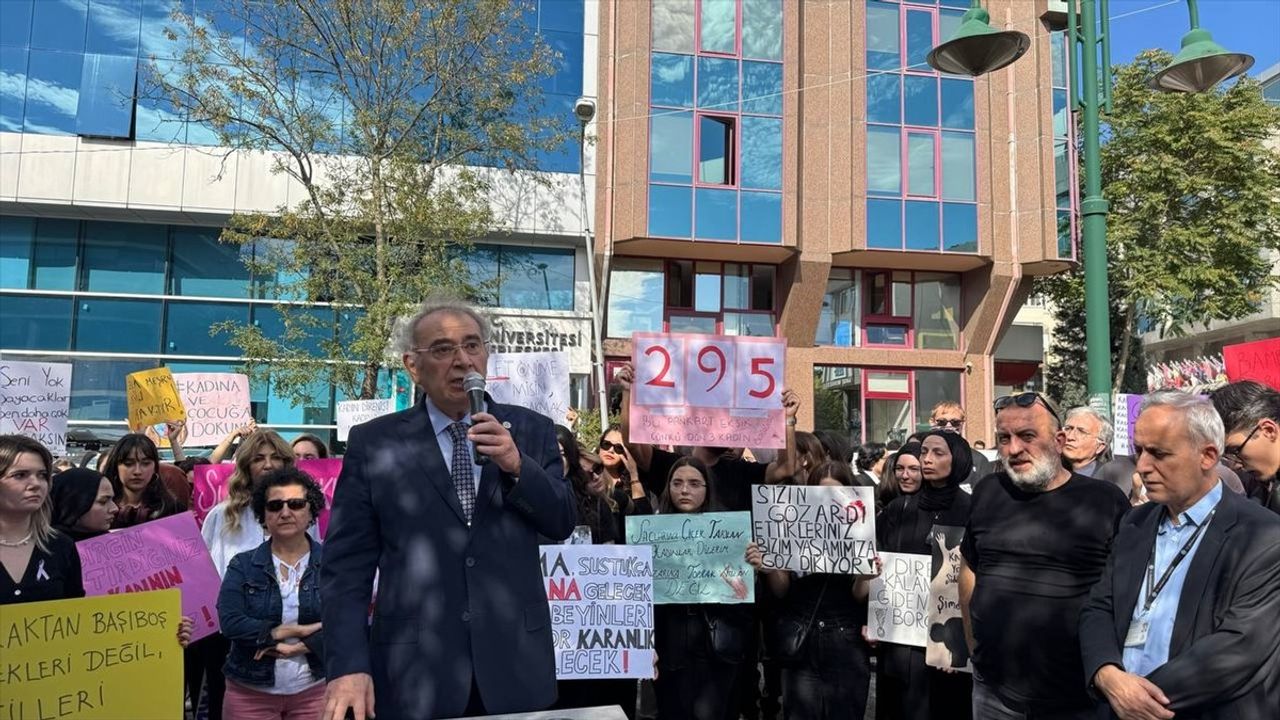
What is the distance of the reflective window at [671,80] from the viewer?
70.6 feet

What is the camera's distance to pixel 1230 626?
2.82 m

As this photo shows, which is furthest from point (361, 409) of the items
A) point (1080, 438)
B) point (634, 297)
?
point (634, 297)

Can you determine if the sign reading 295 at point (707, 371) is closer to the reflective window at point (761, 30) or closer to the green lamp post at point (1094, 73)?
the green lamp post at point (1094, 73)

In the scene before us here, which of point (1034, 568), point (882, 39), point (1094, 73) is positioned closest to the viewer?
point (1034, 568)

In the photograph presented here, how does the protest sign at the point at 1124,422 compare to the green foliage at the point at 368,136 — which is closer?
the protest sign at the point at 1124,422

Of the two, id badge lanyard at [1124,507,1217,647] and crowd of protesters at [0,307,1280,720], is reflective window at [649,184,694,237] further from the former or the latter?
id badge lanyard at [1124,507,1217,647]

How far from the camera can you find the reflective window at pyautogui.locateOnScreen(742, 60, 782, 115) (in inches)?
858

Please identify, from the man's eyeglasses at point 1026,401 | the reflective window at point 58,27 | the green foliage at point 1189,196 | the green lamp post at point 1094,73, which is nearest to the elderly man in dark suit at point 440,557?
the man's eyeglasses at point 1026,401

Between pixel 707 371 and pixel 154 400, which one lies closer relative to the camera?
pixel 707 371

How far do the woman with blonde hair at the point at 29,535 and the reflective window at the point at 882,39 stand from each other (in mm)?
21432

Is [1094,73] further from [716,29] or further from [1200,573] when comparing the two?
[716,29]

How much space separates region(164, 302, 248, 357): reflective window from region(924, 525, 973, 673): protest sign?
19002 mm

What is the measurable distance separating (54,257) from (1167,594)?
75.8ft

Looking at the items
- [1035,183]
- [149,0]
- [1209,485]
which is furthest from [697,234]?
[1209,485]
